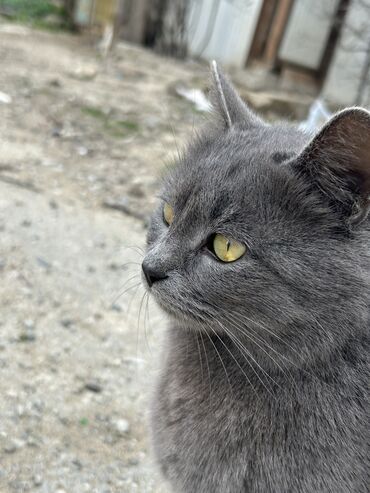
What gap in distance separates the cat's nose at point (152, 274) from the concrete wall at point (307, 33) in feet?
19.3

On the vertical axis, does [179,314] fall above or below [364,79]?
above

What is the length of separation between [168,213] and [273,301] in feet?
1.29

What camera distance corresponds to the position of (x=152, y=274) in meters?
1.35

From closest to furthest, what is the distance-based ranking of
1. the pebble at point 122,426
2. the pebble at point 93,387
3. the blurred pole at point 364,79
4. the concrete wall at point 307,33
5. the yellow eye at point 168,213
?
the yellow eye at point 168,213, the pebble at point 122,426, the pebble at point 93,387, the blurred pole at point 364,79, the concrete wall at point 307,33

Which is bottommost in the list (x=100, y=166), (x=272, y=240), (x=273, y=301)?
(x=100, y=166)

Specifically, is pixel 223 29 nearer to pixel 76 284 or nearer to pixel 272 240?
pixel 76 284

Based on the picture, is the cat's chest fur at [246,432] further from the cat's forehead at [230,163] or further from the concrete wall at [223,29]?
the concrete wall at [223,29]

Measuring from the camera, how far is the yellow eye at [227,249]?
1317 millimetres

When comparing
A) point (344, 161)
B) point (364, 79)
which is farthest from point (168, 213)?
point (364, 79)

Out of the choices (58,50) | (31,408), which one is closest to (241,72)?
(58,50)

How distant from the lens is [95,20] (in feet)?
25.4

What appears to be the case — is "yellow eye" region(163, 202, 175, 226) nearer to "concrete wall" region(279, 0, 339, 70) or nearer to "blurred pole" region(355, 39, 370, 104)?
"blurred pole" region(355, 39, 370, 104)

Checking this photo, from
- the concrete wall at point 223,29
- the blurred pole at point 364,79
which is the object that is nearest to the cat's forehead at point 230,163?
the blurred pole at point 364,79

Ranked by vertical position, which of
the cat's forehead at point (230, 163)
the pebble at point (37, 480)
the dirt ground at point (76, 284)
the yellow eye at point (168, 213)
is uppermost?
the cat's forehead at point (230, 163)
